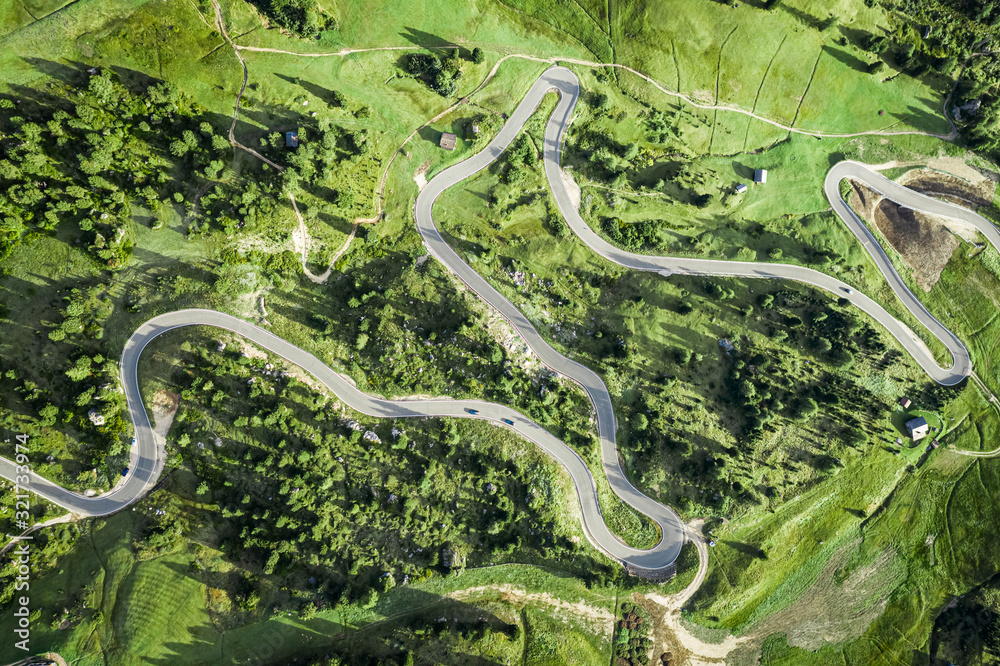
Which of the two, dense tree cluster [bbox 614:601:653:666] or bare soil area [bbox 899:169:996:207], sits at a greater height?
bare soil area [bbox 899:169:996:207]

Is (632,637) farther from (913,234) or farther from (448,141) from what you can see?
(913,234)

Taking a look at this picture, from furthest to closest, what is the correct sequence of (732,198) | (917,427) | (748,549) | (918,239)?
1. (918,239)
2. (732,198)
3. (917,427)
4. (748,549)

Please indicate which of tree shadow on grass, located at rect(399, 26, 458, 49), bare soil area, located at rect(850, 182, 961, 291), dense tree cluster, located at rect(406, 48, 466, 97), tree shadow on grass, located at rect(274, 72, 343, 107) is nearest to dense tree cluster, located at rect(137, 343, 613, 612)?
tree shadow on grass, located at rect(274, 72, 343, 107)

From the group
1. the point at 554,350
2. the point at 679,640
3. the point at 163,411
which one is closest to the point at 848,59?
the point at 554,350

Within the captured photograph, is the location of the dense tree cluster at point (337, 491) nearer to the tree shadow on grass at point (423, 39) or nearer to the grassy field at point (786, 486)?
the grassy field at point (786, 486)

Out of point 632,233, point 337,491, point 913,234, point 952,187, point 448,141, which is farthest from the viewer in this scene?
point 952,187

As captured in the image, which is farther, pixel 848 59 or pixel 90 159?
pixel 848 59

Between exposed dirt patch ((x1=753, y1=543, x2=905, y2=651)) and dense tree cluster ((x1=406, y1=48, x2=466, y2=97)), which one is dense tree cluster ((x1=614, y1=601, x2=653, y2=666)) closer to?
exposed dirt patch ((x1=753, y1=543, x2=905, y2=651))
